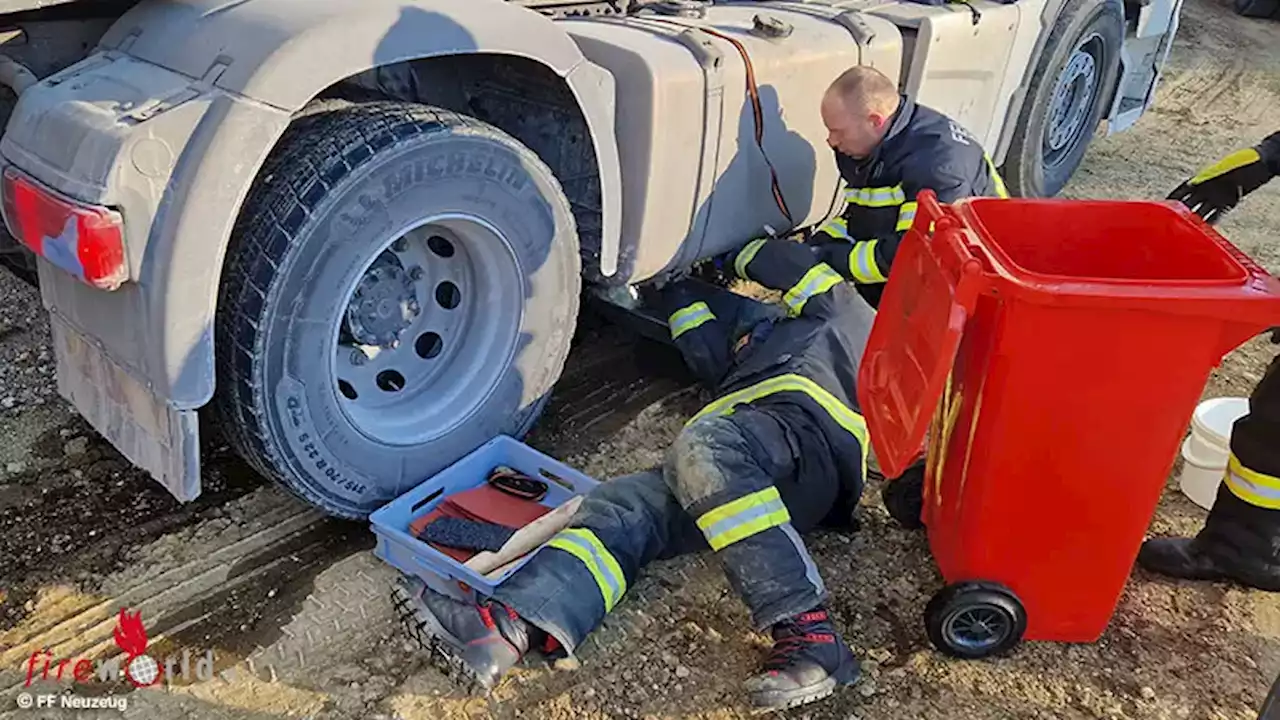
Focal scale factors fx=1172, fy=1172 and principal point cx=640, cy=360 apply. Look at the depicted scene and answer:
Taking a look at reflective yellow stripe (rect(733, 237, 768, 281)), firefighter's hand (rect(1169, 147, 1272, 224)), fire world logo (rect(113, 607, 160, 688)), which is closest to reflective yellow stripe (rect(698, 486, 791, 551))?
reflective yellow stripe (rect(733, 237, 768, 281))

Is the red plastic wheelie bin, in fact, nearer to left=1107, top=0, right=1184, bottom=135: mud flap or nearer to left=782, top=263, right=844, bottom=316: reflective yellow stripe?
left=782, top=263, right=844, bottom=316: reflective yellow stripe

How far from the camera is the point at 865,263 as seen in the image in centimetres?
359

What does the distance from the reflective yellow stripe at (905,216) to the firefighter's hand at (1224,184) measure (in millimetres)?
768

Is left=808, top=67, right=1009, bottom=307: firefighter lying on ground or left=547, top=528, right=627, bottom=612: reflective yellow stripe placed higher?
left=808, top=67, right=1009, bottom=307: firefighter lying on ground

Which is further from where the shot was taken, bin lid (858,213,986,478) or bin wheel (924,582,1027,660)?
bin wheel (924,582,1027,660)

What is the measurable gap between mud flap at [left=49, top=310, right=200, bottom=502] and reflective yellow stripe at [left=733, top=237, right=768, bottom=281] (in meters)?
1.71

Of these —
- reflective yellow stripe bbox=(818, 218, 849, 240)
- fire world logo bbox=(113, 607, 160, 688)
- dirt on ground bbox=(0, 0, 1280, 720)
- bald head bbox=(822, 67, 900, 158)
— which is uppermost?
bald head bbox=(822, 67, 900, 158)

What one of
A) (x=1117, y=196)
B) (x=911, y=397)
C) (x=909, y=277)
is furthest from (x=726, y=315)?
(x=1117, y=196)

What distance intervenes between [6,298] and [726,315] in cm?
250

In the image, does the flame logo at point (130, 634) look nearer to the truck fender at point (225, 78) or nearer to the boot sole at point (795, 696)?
the truck fender at point (225, 78)

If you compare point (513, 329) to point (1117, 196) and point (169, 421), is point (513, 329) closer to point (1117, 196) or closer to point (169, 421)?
point (169, 421)

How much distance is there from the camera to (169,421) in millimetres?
2529

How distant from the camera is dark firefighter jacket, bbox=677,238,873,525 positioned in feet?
9.57

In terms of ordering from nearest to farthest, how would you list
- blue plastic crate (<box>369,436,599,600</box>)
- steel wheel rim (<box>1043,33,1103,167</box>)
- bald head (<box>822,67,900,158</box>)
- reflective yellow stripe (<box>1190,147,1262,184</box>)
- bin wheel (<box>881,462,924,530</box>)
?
blue plastic crate (<box>369,436,599,600</box>) < bin wheel (<box>881,462,924,530</box>) < reflective yellow stripe (<box>1190,147,1262,184</box>) < bald head (<box>822,67,900,158</box>) < steel wheel rim (<box>1043,33,1103,167</box>)
